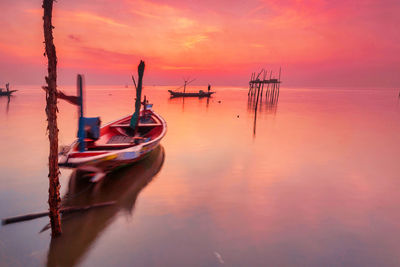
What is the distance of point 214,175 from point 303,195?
11.8 feet

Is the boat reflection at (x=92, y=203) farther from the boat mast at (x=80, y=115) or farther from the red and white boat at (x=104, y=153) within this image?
the boat mast at (x=80, y=115)

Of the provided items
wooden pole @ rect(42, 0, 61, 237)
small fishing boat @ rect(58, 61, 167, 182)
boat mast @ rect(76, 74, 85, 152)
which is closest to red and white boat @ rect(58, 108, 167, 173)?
small fishing boat @ rect(58, 61, 167, 182)

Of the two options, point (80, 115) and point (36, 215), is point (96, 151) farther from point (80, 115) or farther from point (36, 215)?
point (36, 215)

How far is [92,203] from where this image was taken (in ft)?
22.5

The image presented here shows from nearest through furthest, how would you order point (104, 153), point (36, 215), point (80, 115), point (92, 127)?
point (36, 215), point (104, 153), point (80, 115), point (92, 127)

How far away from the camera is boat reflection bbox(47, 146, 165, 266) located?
16.2 ft

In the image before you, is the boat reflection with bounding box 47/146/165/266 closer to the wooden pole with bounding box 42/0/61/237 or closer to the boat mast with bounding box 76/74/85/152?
the wooden pole with bounding box 42/0/61/237

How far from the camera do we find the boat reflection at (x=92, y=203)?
16.2 feet

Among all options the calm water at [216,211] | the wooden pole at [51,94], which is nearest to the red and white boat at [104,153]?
the calm water at [216,211]

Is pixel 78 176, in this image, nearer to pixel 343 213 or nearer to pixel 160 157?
pixel 160 157

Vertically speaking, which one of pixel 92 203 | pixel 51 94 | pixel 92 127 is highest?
pixel 51 94

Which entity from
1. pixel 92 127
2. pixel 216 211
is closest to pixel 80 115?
pixel 92 127

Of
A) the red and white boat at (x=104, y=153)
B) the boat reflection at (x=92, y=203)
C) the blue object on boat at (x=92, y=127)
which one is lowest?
the boat reflection at (x=92, y=203)

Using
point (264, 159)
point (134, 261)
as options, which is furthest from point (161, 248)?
point (264, 159)
